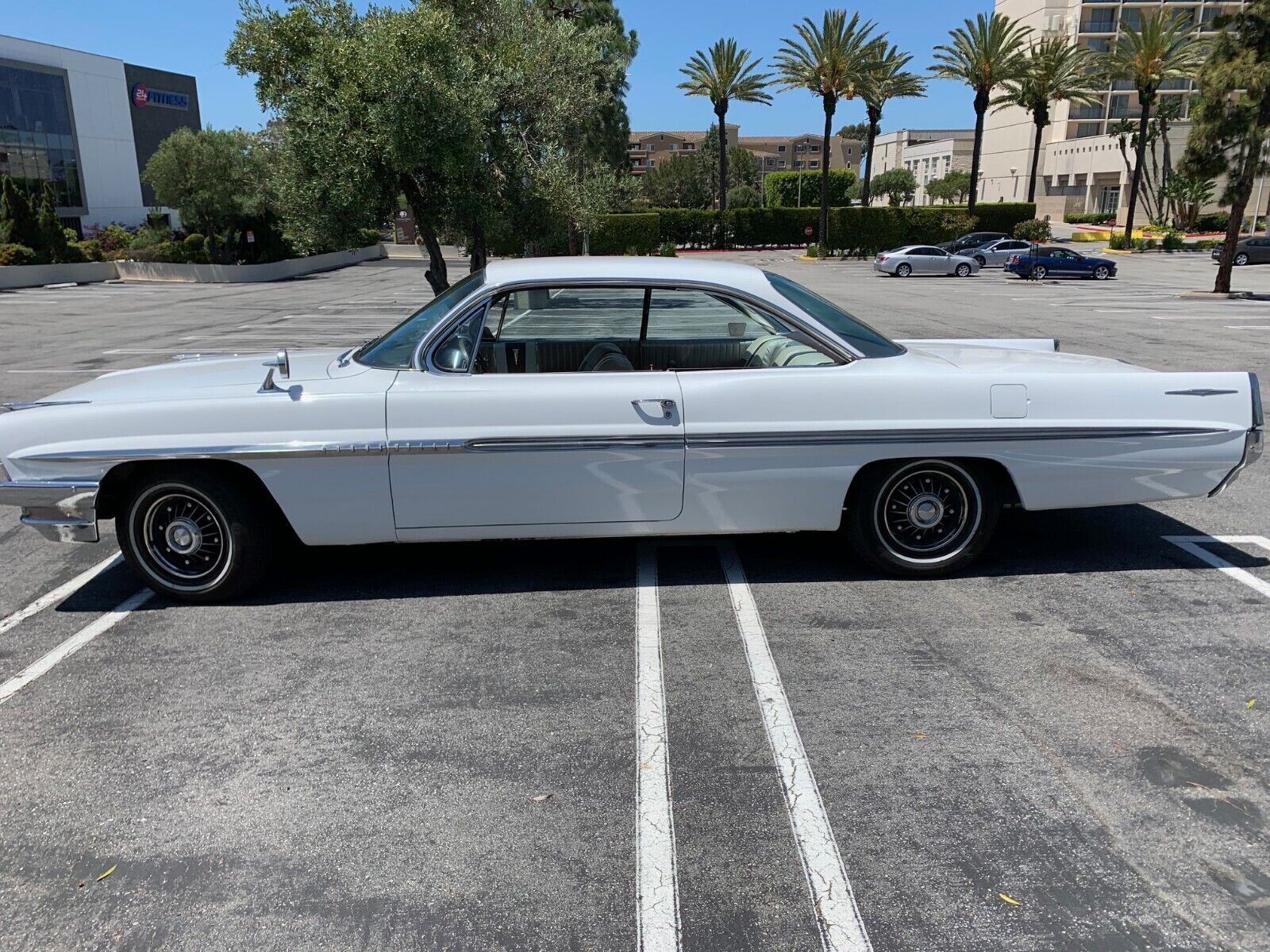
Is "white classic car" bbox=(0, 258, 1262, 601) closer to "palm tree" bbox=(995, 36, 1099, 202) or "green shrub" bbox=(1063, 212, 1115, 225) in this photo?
"palm tree" bbox=(995, 36, 1099, 202)

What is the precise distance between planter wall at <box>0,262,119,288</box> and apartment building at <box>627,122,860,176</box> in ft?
463

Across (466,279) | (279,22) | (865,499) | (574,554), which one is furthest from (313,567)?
(279,22)

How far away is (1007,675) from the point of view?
3.88 metres

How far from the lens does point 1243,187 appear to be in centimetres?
2341

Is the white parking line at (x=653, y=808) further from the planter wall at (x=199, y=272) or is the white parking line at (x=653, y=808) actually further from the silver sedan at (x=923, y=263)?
the silver sedan at (x=923, y=263)

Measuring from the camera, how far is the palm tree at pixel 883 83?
154 feet

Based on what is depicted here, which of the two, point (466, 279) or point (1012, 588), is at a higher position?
point (466, 279)

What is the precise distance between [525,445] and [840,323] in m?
1.75

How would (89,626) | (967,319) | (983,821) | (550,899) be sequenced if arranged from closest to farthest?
(550,899)
(983,821)
(89,626)
(967,319)

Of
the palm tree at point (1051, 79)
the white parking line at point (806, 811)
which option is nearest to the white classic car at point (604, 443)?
the white parking line at point (806, 811)

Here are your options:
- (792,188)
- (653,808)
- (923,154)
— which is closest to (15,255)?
(653,808)

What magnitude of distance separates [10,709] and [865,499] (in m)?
3.81

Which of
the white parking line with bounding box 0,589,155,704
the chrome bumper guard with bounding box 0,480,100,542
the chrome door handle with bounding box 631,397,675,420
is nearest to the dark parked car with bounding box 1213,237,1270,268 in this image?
the chrome door handle with bounding box 631,397,675,420

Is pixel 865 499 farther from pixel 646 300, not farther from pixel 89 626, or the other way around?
pixel 89 626
